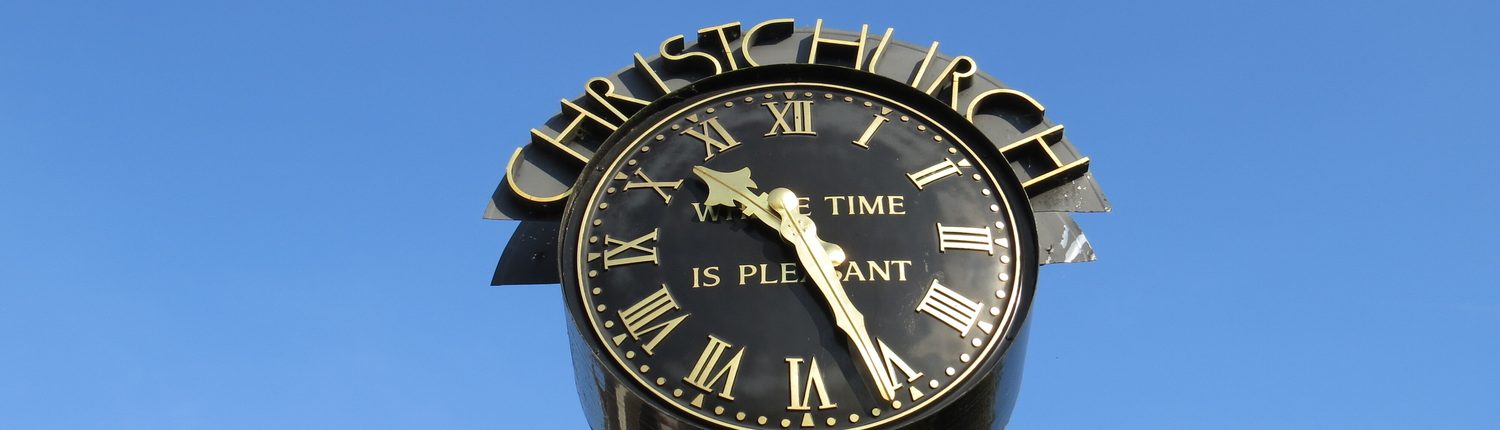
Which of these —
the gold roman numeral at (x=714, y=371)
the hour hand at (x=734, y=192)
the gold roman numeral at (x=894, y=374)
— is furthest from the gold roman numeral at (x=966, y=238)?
the gold roman numeral at (x=714, y=371)

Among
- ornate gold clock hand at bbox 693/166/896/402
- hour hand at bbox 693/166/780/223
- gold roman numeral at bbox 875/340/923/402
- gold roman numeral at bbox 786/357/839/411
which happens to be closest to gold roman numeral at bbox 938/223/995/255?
ornate gold clock hand at bbox 693/166/896/402

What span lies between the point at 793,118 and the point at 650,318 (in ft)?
6.11

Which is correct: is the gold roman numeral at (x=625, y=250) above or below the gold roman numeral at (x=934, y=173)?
below

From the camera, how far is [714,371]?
8.60m

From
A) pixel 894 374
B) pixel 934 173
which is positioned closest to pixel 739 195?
pixel 934 173

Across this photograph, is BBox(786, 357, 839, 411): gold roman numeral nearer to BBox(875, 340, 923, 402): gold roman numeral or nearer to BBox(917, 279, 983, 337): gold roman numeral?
BBox(875, 340, 923, 402): gold roman numeral

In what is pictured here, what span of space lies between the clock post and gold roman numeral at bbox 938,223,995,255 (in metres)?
0.01

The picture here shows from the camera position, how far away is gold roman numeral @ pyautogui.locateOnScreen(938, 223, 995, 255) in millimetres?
9164

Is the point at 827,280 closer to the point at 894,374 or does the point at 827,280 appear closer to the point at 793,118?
the point at 894,374

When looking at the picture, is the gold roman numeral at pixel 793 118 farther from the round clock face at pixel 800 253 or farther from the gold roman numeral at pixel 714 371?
the gold roman numeral at pixel 714 371

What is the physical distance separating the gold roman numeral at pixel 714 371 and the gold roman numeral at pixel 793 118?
1.77m

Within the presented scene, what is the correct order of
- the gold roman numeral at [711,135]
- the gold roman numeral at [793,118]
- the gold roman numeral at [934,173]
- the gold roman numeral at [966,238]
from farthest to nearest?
1. the gold roman numeral at [793,118]
2. the gold roman numeral at [711,135]
3. the gold roman numeral at [934,173]
4. the gold roman numeral at [966,238]

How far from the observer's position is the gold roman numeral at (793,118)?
9.95 m

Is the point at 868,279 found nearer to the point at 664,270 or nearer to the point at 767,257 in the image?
the point at 767,257
